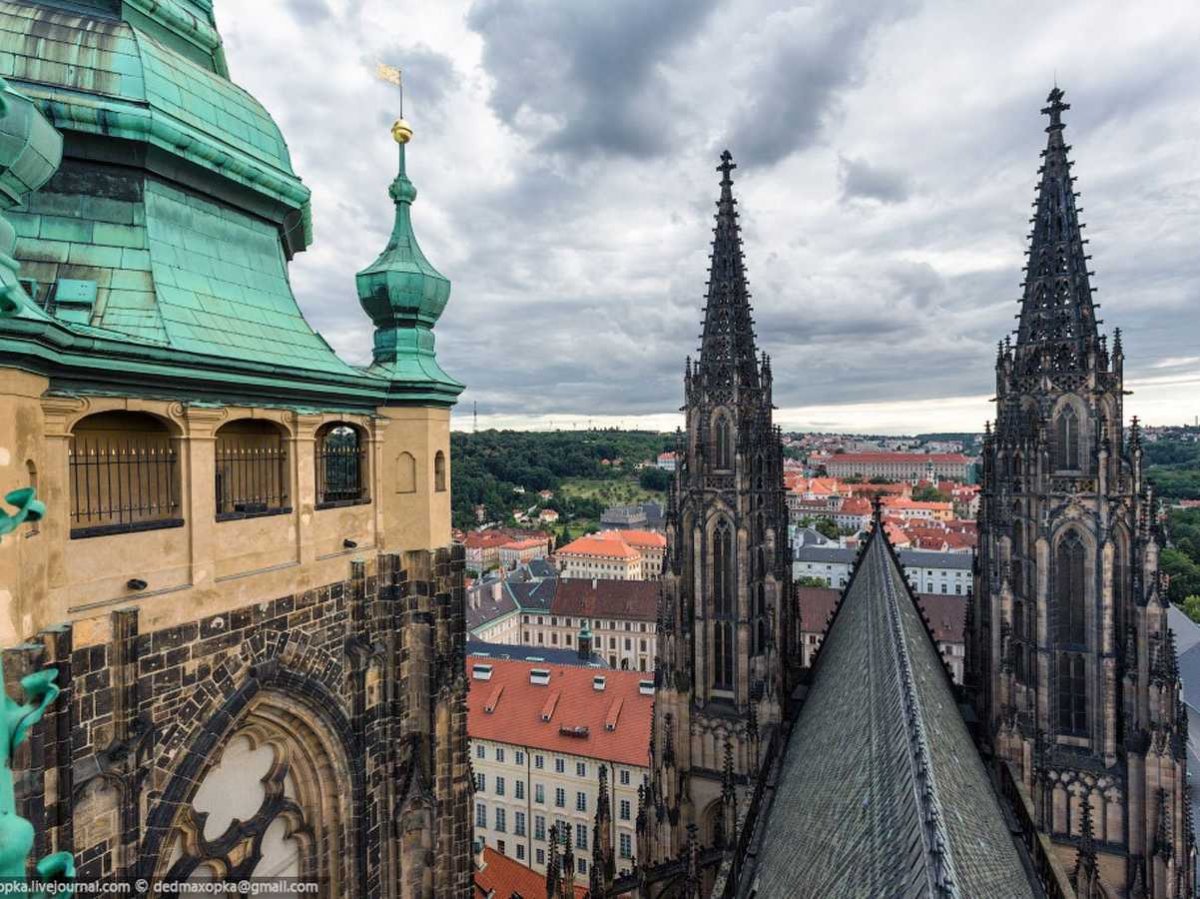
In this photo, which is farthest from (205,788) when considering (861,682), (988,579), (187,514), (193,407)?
(988,579)

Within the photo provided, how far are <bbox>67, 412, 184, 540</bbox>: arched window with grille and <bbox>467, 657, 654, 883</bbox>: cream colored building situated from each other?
28106 millimetres

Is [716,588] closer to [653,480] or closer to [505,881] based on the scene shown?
[505,881]

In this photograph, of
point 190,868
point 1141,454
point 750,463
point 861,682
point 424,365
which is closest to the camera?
point 190,868

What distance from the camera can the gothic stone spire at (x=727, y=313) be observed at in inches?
882

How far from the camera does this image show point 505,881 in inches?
963

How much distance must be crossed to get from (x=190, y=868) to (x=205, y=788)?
69cm

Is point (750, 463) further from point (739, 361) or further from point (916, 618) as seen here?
point (916, 618)

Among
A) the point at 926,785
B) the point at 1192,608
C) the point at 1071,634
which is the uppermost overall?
the point at 926,785

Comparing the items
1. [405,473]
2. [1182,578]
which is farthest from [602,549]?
[405,473]

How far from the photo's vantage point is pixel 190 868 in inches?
266

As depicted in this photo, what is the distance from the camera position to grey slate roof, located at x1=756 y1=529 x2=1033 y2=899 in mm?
8617

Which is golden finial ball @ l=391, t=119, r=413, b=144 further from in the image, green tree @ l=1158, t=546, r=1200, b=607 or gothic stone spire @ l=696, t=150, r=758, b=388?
green tree @ l=1158, t=546, r=1200, b=607

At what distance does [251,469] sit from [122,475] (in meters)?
1.39

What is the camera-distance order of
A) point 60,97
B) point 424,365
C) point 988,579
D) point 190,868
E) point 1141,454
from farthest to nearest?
point 988,579 → point 1141,454 → point 424,365 → point 190,868 → point 60,97
